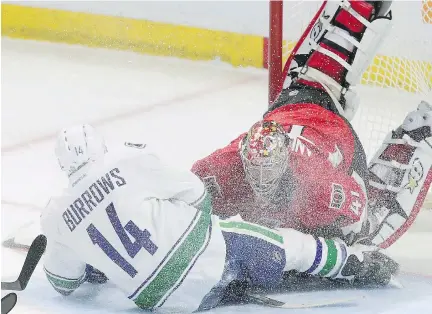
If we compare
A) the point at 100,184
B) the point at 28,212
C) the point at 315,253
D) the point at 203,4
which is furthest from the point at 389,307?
the point at 203,4

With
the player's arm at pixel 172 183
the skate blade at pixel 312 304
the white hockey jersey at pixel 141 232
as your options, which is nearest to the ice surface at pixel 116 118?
the skate blade at pixel 312 304

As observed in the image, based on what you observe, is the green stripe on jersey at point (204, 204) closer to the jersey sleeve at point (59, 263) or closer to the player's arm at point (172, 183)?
the player's arm at point (172, 183)

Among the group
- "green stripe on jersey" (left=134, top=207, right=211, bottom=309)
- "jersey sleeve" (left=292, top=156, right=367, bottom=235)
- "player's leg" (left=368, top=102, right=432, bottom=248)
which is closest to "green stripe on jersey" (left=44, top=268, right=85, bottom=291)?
"green stripe on jersey" (left=134, top=207, right=211, bottom=309)

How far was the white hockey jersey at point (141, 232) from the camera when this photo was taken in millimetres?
2086

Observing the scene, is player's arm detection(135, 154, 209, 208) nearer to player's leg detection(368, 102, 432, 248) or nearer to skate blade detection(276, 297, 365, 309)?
skate blade detection(276, 297, 365, 309)

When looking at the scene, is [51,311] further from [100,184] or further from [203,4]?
[203,4]

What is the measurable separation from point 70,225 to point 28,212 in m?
0.86

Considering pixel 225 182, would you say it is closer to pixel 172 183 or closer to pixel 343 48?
pixel 172 183

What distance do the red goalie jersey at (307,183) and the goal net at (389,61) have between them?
0.31 m

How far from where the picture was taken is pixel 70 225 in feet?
6.92

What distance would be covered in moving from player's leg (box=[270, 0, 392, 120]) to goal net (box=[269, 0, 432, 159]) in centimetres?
10

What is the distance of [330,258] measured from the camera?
89.7 inches

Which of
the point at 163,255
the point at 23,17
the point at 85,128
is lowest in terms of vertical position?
the point at 23,17

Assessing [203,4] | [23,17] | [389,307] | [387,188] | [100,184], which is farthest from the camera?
[23,17]
